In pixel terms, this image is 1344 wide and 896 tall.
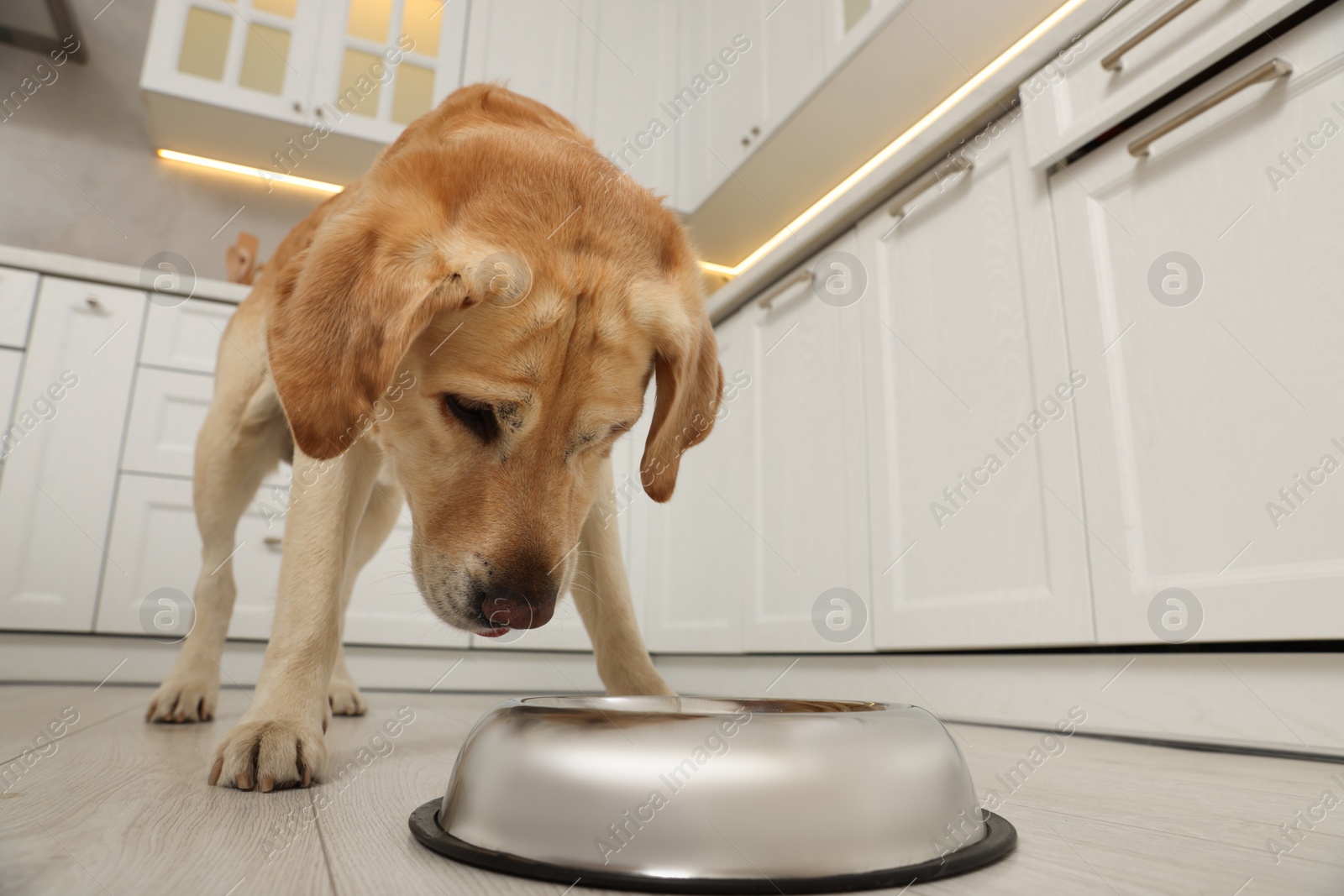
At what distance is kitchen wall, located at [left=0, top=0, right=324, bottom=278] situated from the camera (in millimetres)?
3656

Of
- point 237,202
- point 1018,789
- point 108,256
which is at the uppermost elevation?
point 237,202

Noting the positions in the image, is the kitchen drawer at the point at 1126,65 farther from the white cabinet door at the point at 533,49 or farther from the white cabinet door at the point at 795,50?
the white cabinet door at the point at 533,49

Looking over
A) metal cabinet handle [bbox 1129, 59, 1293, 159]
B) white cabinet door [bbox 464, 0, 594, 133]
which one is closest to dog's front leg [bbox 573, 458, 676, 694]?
metal cabinet handle [bbox 1129, 59, 1293, 159]

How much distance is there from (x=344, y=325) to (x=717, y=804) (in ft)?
2.32

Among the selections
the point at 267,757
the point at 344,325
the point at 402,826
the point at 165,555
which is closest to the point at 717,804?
the point at 402,826

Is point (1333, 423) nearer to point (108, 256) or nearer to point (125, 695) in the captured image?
point (125, 695)

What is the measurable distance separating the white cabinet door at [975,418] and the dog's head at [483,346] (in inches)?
35.5

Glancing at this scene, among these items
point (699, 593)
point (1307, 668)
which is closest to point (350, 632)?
point (699, 593)

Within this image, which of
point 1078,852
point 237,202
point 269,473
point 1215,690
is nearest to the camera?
point 1078,852

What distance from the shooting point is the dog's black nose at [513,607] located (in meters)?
0.99

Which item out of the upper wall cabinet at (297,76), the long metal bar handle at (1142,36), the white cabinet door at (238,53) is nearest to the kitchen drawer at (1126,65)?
the long metal bar handle at (1142,36)

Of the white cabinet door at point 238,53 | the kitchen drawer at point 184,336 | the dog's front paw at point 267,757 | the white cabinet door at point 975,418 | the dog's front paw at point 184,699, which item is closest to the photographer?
the dog's front paw at point 267,757

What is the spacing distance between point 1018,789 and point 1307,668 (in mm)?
577

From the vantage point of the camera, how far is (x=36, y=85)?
146 inches
